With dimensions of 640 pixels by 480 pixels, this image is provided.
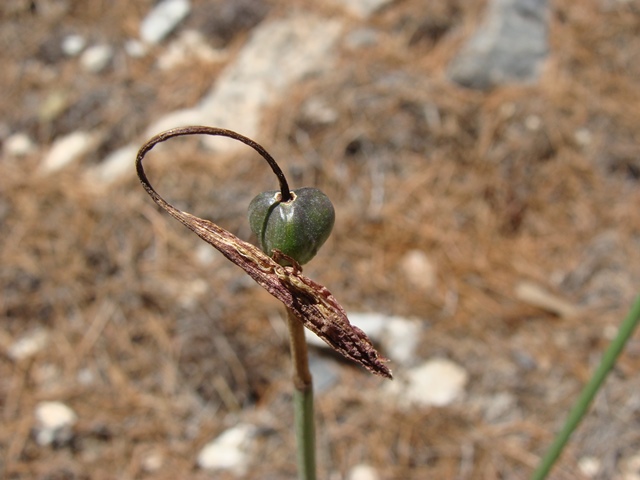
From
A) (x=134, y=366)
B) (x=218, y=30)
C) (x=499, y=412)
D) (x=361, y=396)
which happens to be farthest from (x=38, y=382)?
(x=218, y=30)

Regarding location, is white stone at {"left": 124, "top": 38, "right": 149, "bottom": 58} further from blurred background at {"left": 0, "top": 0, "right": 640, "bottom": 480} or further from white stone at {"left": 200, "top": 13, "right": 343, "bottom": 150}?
white stone at {"left": 200, "top": 13, "right": 343, "bottom": 150}

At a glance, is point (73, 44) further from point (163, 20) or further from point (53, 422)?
point (53, 422)

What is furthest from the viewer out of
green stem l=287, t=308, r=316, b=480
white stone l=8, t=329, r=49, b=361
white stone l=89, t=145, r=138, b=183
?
white stone l=89, t=145, r=138, b=183

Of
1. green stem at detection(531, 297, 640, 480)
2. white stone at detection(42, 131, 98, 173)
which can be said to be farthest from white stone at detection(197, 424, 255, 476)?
white stone at detection(42, 131, 98, 173)

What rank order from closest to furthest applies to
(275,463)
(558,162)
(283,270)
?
(283,270) < (275,463) < (558,162)

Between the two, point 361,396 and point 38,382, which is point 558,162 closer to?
point 361,396

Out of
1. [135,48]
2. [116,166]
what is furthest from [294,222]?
[135,48]
